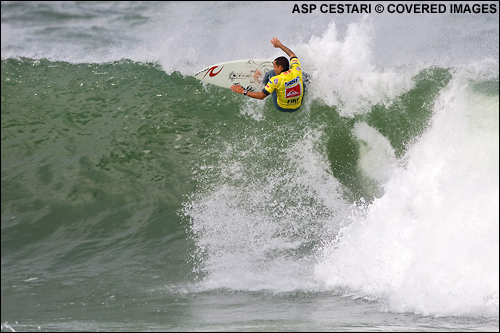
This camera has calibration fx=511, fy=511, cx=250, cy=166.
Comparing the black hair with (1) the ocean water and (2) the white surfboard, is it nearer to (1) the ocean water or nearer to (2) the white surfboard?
(2) the white surfboard

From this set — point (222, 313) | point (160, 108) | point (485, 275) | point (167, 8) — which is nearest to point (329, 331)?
point (222, 313)

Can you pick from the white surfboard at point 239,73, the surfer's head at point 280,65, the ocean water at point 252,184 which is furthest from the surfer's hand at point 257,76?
the surfer's head at point 280,65

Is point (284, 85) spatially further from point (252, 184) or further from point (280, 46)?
point (252, 184)

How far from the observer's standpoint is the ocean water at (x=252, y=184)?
5.30m

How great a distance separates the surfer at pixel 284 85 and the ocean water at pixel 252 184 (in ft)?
2.35

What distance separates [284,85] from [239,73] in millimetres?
1177

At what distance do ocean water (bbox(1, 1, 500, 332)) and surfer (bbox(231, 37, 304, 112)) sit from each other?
0.72 metres

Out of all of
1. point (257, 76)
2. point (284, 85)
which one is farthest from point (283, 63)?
point (257, 76)

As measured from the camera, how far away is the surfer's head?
668 centimetres

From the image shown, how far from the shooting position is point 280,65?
668 centimetres

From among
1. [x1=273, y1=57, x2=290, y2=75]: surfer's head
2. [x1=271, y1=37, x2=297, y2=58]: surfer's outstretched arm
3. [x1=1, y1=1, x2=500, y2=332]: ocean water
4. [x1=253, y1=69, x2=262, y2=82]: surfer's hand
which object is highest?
[x1=271, y1=37, x2=297, y2=58]: surfer's outstretched arm

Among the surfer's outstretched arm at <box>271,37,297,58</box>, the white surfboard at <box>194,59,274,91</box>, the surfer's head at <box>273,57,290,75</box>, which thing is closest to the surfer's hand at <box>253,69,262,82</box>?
the white surfboard at <box>194,59,274,91</box>

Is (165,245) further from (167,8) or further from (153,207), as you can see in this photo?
(167,8)

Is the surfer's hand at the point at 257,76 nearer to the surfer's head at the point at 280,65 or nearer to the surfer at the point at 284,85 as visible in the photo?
the surfer at the point at 284,85
